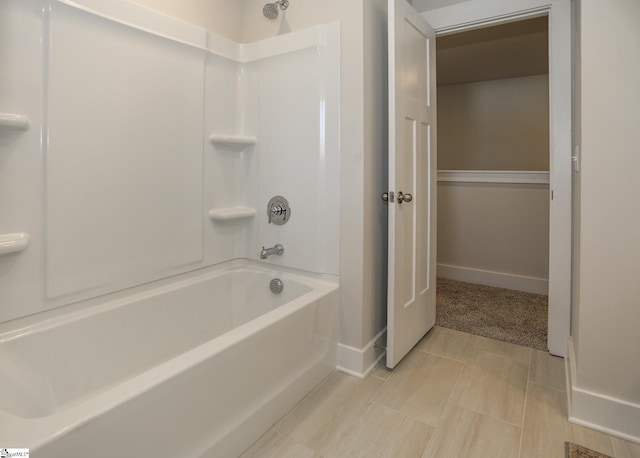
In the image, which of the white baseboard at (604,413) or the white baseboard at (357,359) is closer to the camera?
the white baseboard at (604,413)

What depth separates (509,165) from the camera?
4.50m

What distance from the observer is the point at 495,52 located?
3408 mm

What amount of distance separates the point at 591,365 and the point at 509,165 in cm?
353

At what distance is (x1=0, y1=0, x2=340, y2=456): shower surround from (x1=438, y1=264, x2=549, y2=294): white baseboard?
2225 millimetres

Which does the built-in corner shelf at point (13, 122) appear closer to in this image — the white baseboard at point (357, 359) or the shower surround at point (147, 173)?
the shower surround at point (147, 173)

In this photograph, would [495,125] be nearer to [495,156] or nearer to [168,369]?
[495,156]

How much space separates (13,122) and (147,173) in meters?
0.55

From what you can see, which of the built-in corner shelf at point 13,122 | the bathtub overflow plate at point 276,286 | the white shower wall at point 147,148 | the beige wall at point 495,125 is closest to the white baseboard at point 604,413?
the white shower wall at point 147,148

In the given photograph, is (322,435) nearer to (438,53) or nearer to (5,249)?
(5,249)

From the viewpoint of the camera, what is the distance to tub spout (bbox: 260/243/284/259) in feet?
6.97

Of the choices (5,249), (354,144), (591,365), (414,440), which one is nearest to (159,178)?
(5,249)

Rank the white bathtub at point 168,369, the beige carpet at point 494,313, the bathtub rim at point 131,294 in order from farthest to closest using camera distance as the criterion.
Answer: the beige carpet at point 494,313 → the bathtub rim at point 131,294 → the white bathtub at point 168,369

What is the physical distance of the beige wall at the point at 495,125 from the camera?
4.25 meters

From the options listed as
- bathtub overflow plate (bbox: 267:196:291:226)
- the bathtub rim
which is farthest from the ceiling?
the bathtub rim
